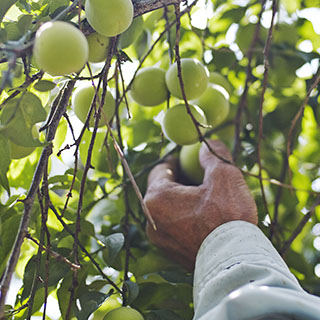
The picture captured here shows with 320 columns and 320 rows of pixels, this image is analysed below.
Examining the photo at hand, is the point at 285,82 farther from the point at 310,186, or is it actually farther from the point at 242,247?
the point at 242,247

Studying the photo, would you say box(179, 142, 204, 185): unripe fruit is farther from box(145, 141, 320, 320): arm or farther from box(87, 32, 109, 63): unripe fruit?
box(87, 32, 109, 63): unripe fruit

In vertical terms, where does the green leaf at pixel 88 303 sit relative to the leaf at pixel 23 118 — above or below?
below

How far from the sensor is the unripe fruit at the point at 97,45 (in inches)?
27.5

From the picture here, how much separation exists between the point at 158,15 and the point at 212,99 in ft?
0.90

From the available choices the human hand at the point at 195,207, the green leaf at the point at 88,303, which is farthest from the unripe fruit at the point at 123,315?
the human hand at the point at 195,207

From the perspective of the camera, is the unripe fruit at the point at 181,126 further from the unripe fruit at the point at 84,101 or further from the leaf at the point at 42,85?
the leaf at the point at 42,85

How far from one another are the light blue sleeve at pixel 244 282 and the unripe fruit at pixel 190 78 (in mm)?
242

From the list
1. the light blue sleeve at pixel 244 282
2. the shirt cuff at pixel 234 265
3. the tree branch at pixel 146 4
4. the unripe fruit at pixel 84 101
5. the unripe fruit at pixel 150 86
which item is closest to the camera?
the light blue sleeve at pixel 244 282

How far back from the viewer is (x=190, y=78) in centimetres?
83

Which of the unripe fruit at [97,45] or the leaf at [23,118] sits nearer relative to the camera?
the leaf at [23,118]

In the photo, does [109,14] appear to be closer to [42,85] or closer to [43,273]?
[42,85]

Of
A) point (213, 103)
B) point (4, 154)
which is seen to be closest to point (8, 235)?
point (4, 154)

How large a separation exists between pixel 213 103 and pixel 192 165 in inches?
5.2

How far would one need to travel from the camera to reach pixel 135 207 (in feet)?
3.27
